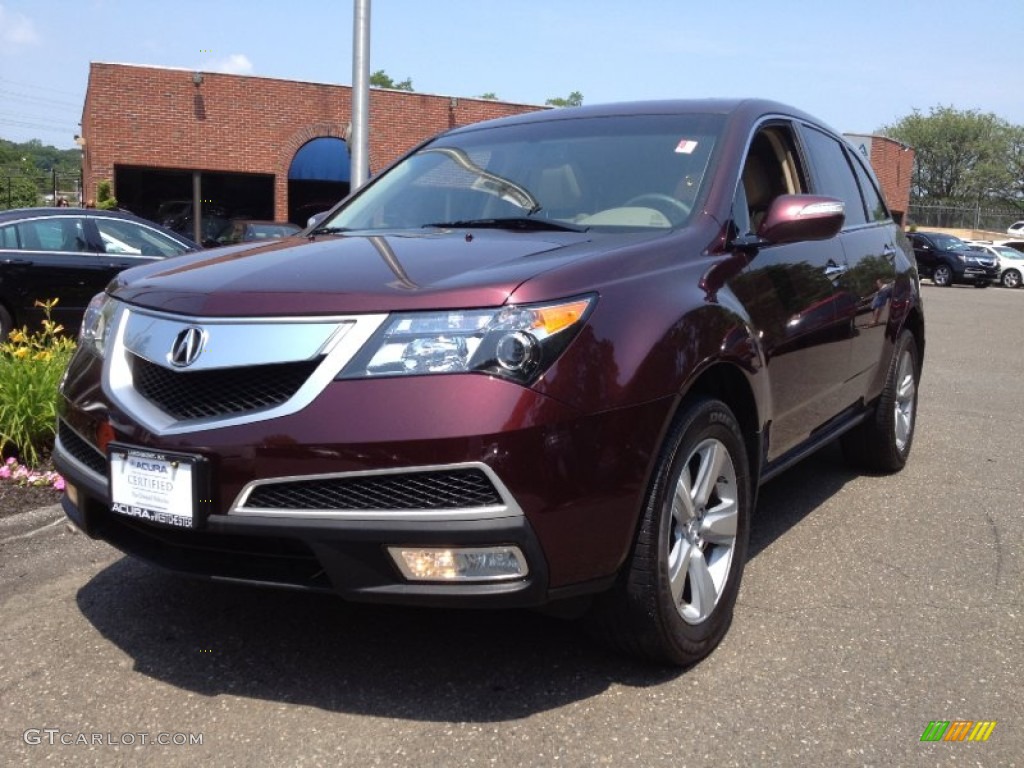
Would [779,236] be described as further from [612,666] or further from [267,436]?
[267,436]

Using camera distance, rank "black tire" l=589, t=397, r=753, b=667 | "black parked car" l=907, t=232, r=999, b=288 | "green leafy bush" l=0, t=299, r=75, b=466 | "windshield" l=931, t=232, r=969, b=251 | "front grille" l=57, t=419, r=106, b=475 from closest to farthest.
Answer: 1. "black tire" l=589, t=397, r=753, b=667
2. "front grille" l=57, t=419, r=106, b=475
3. "green leafy bush" l=0, t=299, r=75, b=466
4. "black parked car" l=907, t=232, r=999, b=288
5. "windshield" l=931, t=232, r=969, b=251

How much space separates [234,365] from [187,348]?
0.60 feet

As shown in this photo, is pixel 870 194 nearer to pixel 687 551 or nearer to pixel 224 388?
pixel 687 551

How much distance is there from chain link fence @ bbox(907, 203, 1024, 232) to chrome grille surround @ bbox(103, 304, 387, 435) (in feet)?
195

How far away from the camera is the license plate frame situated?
2.50 m

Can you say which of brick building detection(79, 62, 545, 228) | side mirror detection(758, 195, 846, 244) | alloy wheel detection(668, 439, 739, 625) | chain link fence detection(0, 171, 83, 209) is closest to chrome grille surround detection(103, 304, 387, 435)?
alloy wheel detection(668, 439, 739, 625)

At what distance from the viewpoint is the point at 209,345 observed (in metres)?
2.60

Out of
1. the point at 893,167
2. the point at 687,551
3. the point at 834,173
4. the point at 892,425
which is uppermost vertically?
the point at 893,167

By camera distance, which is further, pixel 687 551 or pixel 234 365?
pixel 687 551

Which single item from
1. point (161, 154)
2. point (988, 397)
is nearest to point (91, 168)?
point (161, 154)

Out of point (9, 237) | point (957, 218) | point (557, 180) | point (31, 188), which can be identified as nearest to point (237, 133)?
point (9, 237)

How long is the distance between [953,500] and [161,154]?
2227cm

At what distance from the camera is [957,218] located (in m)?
57.6

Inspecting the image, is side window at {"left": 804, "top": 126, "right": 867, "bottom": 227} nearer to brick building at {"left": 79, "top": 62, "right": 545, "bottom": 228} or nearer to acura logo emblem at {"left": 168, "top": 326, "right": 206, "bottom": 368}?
acura logo emblem at {"left": 168, "top": 326, "right": 206, "bottom": 368}
